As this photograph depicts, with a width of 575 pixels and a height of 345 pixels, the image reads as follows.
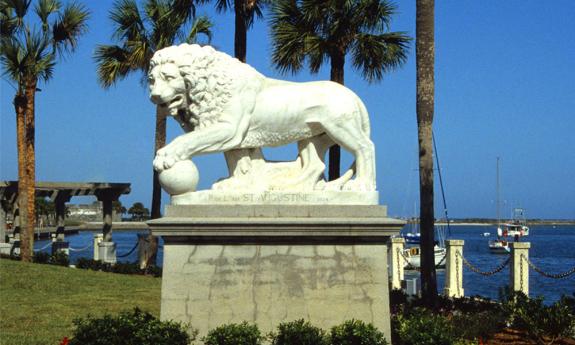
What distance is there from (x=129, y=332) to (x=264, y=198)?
1.81 m

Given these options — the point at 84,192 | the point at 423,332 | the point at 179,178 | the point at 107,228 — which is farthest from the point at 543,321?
the point at 84,192

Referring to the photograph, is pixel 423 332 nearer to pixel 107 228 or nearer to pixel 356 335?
pixel 356 335

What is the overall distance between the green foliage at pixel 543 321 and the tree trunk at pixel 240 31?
8455 millimetres

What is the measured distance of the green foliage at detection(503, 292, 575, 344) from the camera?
8.18 meters

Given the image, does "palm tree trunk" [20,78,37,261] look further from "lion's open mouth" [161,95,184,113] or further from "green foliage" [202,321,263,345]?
"green foliage" [202,321,263,345]

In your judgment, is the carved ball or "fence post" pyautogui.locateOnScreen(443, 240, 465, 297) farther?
"fence post" pyautogui.locateOnScreen(443, 240, 465, 297)

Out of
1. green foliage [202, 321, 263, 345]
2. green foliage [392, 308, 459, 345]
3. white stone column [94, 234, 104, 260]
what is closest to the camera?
green foliage [202, 321, 263, 345]

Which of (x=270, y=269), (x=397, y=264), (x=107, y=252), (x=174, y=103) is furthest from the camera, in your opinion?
(x=107, y=252)

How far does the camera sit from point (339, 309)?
733 cm

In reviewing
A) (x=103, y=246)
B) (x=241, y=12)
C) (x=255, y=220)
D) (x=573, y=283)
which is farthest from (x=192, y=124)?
(x=573, y=283)

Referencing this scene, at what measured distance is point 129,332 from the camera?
6875mm

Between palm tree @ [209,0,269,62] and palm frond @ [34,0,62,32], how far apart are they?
22.4 ft

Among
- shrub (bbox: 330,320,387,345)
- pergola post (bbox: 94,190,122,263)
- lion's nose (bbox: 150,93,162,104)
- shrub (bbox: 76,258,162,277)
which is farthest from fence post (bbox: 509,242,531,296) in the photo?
pergola post (bbox: 94,190,122,263)

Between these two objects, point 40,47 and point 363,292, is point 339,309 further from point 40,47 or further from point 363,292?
point 40,47
